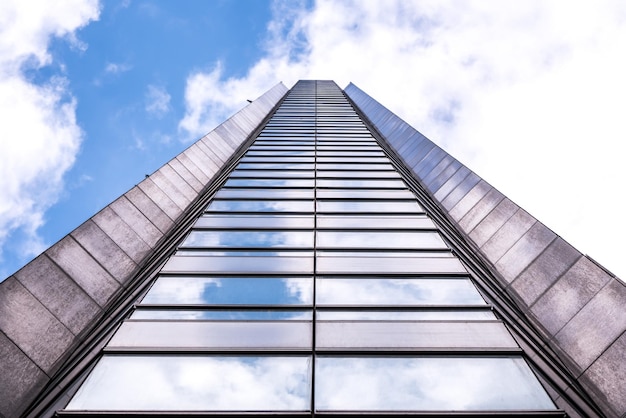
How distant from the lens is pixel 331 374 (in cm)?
740

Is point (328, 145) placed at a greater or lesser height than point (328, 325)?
greater

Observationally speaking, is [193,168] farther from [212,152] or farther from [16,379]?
[16,379]

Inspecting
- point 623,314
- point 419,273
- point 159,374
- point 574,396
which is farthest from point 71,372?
point 623,314

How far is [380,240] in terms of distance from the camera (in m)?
12.7

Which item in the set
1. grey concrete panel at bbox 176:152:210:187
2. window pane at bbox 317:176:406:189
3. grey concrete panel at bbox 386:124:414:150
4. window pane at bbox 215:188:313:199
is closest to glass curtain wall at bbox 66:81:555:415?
window pane at bbox 215:188:313:199

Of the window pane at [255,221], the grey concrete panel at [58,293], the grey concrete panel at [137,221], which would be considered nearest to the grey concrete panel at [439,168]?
the window pane at [255,221]

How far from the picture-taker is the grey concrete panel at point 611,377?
299 inches

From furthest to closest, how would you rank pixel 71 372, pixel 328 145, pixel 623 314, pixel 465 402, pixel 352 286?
pixel 328 145 < pixel 352 286 < pixel 623 314 < pixel 71 372 < pixel 465 402

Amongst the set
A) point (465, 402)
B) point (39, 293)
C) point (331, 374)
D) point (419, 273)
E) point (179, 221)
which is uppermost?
point (179, 221)

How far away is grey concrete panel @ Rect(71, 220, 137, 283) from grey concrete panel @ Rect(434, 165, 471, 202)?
41.1 feet

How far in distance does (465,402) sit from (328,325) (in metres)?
2.92

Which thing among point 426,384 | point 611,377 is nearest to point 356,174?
point 611,377

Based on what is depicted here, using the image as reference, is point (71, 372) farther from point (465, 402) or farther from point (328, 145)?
point (328, 145)

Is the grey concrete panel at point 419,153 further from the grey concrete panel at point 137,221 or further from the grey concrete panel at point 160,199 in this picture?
the grey concrete panel at point 137,221
